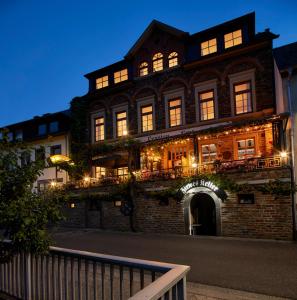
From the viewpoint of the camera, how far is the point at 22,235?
13.1 ft

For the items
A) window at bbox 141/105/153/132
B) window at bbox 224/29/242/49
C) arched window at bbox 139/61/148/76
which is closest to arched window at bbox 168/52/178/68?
arched window at bbox 139/61/148/76

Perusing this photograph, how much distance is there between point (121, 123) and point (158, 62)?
18.6ft

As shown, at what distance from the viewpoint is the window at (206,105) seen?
19.9 metres

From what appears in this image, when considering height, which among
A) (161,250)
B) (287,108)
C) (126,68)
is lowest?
(161,250)

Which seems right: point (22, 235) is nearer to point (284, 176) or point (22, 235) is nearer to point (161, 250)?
point (161, 250)

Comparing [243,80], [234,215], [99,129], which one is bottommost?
[234,215]

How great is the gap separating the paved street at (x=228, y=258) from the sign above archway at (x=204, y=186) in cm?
233

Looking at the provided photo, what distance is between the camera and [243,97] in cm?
1880

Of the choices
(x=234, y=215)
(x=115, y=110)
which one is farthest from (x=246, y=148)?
(x=115, y=110)

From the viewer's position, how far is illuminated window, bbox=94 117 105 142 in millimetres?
24938

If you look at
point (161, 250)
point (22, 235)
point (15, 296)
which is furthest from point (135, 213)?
point (22, 235)

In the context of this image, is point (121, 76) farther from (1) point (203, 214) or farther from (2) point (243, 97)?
(1) point (203, 214)

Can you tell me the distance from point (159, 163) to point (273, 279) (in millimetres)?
14624

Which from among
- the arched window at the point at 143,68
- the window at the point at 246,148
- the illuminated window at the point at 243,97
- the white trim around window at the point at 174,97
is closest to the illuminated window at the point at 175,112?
the white trim around window at the point at 174,97
